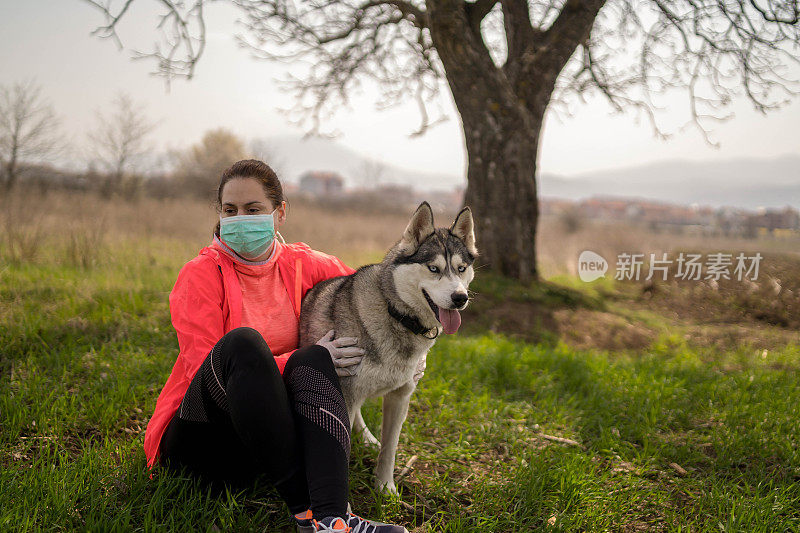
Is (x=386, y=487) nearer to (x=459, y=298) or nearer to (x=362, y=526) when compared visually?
(x=362, y=526)

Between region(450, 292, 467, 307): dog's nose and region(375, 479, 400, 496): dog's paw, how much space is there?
45.5 inches

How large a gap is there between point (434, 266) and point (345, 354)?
0.67 meters

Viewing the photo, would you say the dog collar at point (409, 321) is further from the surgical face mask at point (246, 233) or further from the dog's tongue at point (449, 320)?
the surgical face mask at point (246, 233)

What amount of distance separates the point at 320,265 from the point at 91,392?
1969mm

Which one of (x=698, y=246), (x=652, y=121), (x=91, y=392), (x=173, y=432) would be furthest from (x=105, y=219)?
(x=698, y=246)

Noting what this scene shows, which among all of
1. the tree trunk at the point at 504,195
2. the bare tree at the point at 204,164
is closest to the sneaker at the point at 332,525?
the tree trunk at the point at 504,195

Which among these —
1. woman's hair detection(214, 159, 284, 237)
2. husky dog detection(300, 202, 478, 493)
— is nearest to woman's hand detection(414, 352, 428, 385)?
husky dog detection(300, 202, 478, 493)

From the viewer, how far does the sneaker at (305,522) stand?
2.10 metres

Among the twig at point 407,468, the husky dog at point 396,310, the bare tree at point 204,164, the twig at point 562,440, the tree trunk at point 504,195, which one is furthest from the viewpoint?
the bare tree at point 204,164

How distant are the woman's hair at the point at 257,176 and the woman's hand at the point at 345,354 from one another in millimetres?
898

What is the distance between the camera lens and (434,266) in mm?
2602

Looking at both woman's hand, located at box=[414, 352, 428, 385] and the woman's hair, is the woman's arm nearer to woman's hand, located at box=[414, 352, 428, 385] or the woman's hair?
the woman's hair

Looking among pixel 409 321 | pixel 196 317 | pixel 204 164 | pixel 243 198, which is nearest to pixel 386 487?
pixel 409 321

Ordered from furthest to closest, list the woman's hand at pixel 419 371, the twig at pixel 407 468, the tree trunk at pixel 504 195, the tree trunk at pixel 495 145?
the tree trunk at pixel 504 195 < the tree trunk at pixel 495 145 < the twig at pixel 407 468 < the woman's hand at pixel 419 371
